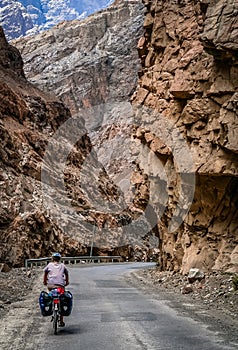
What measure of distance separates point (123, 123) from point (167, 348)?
102m

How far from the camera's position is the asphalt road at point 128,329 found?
7.99 meters

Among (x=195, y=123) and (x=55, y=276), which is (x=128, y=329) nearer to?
(x=55, y=276)

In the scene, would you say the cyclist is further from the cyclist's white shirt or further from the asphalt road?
the asphalt road

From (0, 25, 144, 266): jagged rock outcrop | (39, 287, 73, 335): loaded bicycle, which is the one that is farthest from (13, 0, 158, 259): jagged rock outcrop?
(39, 287, 73, 335): loaded bicycle

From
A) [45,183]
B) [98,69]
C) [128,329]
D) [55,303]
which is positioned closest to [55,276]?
[55,303]

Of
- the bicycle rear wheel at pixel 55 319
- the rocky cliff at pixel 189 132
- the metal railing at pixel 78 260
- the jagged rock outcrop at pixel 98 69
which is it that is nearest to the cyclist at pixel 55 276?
the bicycle rear wheel at pixel 55 319

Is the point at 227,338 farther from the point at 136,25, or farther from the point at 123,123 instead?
the point at 136,25

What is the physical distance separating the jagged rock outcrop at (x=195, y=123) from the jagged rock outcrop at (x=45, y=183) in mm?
12843

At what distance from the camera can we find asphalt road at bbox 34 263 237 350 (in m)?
7.99

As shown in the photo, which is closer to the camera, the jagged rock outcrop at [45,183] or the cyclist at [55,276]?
the cyclist at [55,276]

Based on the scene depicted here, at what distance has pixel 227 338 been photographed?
8438mm

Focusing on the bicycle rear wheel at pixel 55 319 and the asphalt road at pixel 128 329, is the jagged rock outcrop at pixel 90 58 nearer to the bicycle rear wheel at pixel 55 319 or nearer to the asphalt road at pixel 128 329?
the asphalt road at pixel 128 329

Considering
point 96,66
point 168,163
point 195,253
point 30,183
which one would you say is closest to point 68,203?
point 30,183

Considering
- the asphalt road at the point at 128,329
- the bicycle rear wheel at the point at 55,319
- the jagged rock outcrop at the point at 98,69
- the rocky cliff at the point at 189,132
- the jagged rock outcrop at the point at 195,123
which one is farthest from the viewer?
the jagged rock outcrop at the point at 98,69
